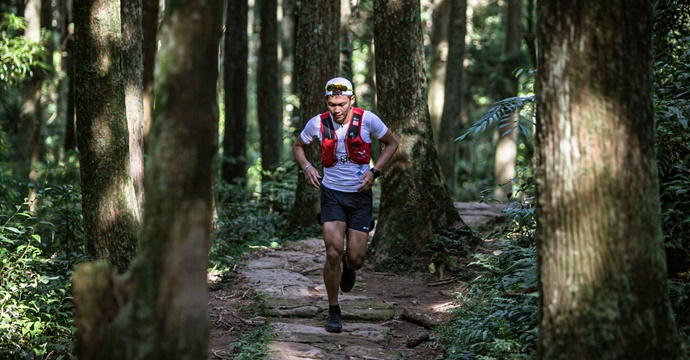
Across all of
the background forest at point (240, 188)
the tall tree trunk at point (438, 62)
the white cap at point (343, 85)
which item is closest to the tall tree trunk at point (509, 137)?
the background forest at point (240, 188)

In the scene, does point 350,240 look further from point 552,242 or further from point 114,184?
point 552,242

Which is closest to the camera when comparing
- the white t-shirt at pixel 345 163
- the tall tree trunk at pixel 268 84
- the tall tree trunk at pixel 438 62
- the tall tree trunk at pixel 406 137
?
the white t-shirt at pixel 345 163

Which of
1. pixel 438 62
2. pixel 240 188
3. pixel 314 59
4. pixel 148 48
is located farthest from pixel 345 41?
pixel 148 48

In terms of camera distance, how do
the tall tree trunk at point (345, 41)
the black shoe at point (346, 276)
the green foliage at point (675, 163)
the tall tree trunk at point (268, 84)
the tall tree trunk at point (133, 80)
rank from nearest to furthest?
1. the green foliage at point (675, 163)
2. the black shoe at point (346, 276)
3. the tall tree trunk at point (133, 80)
4. the tall tree trunk at point (268, 84)
5. the tall tree trunk at point (345, 41)

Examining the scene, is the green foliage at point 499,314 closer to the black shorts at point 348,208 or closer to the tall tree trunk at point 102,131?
the black shorts at point 348,208

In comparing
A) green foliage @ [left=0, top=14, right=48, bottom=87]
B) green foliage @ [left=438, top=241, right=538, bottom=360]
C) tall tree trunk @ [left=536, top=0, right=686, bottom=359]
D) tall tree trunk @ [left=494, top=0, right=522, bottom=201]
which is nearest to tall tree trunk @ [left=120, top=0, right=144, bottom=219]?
green foliage @ [left=438, top=241, right=538, bottom=360]

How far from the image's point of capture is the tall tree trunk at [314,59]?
1256cm

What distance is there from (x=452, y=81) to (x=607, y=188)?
1478cm

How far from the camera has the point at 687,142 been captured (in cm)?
680

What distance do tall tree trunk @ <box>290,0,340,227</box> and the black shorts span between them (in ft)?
17.6

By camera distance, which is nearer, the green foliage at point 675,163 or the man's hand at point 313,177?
the green foliage at point 675,163

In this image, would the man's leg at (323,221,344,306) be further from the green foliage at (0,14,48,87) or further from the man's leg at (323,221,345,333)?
the green foliage at (0,14,48,87)

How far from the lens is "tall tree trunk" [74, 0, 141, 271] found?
7598 millimetres

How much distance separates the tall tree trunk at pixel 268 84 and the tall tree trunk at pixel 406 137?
25.3 ft
